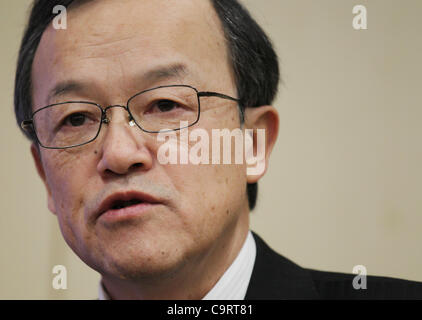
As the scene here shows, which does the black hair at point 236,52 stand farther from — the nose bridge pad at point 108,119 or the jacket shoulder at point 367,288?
the jacket shoulder at point 367,288

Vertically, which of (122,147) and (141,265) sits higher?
(122,147)

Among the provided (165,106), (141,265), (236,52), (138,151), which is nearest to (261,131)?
(236,52)

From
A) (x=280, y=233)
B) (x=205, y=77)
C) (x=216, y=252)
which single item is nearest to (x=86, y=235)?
(x=216, y=252)

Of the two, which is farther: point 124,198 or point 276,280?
point 276,280

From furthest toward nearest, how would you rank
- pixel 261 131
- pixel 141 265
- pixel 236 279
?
pixel 261 131 < pixel 236 279 < pixel 141 265

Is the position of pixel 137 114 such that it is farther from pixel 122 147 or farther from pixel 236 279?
pixel 236 279

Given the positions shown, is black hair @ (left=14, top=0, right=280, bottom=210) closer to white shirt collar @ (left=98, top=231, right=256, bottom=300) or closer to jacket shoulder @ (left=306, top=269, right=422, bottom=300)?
white shirt collar @ (left=98, top=231, right=256, bottom=300)

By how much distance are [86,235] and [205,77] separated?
52cm

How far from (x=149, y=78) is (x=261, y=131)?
432 millimetres

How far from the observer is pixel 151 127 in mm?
1137

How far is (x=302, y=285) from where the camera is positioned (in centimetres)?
133

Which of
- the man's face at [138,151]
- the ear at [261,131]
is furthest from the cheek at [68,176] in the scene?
the ear at [261,131]

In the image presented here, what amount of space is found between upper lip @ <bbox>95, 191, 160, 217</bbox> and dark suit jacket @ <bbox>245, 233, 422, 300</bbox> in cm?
45

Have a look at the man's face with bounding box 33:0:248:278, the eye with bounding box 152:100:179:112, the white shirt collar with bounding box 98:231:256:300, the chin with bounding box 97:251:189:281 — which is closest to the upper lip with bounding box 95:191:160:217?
the man's face with bounding box 33:0:248:278
